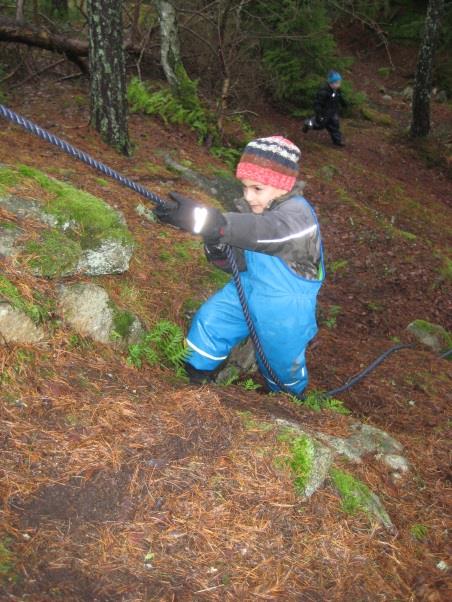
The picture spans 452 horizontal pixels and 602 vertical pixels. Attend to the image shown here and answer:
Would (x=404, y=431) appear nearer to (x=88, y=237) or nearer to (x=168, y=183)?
(x=88, y=237)

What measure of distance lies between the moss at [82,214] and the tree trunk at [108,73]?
7.78ft

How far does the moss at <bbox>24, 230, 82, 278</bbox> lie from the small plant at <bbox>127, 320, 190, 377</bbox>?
77 centimetres

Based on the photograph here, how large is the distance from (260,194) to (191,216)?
92cm

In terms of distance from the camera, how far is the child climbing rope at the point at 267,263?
3281 mm

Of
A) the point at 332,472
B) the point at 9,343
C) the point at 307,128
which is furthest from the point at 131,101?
the point at 332,472

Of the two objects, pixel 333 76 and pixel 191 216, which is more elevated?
pixel 191 216

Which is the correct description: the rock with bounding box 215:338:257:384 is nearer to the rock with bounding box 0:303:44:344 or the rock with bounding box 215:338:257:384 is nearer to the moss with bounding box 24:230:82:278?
the moss with bounding box 24:230:82:278

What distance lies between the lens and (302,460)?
2.93m

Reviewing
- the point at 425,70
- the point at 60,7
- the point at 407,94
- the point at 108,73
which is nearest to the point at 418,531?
the point at 108,73

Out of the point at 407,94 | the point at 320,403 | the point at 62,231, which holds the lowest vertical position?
the point at 407,94

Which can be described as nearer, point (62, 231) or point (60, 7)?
point (62, 231)

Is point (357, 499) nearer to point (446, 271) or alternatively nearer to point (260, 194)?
point (260, 194)

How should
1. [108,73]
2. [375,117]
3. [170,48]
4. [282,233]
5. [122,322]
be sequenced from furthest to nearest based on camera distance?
1. [375,117]
2. [170,48]
3. [108,73]
4. [122,322]
5. [282,233]

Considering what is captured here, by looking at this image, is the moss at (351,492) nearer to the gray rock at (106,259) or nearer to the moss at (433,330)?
the gray rock at (106,259)
